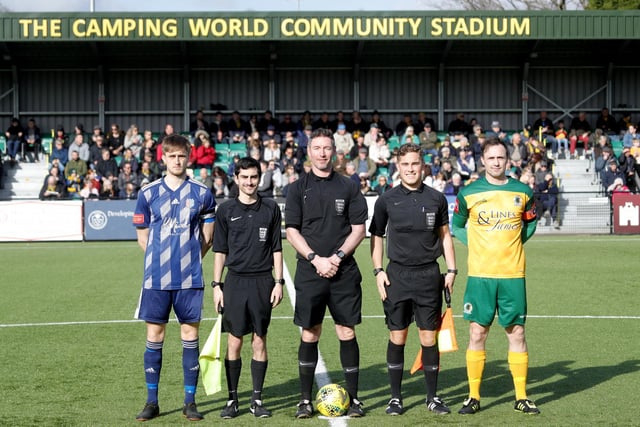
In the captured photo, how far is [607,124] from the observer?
3388cm

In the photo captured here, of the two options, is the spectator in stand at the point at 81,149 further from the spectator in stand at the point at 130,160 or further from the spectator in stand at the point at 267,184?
the spectator in stand at the point at 267,184

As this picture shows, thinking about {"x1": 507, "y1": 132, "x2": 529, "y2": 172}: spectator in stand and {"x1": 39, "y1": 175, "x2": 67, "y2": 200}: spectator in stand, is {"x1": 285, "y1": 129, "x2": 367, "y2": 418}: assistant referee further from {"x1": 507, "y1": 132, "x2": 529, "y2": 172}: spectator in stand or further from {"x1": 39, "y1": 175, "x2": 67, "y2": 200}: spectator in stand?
{"x1": 507, "y1": 132, "x2": 529, "y2": 172}: spectator in stand

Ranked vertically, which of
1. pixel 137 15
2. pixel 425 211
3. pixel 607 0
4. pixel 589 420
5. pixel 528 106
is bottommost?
pixel 589 420

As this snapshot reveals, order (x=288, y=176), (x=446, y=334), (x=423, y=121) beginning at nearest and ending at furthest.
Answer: (x=446, y=334)
(x=288, y=176)
(x=423, y=121)

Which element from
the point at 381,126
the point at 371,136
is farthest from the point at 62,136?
the point at 381,126

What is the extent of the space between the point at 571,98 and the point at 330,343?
28366 mm

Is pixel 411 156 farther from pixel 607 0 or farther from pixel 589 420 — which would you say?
pixel 607 0

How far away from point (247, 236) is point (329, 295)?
743 millimetres

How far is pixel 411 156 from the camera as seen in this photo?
713 centimetres

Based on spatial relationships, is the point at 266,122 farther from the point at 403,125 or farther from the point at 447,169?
the point at 447,169

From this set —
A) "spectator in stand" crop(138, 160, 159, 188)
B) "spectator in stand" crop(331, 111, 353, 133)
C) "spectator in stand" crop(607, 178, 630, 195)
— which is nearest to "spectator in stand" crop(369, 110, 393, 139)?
"spectator in stand" crop(331, 111, 353, 133)

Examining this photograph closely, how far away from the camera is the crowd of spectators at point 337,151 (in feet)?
89.4

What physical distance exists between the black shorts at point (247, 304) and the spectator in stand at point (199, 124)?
83.5ft

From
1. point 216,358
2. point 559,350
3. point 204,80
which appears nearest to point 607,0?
point 204,80
